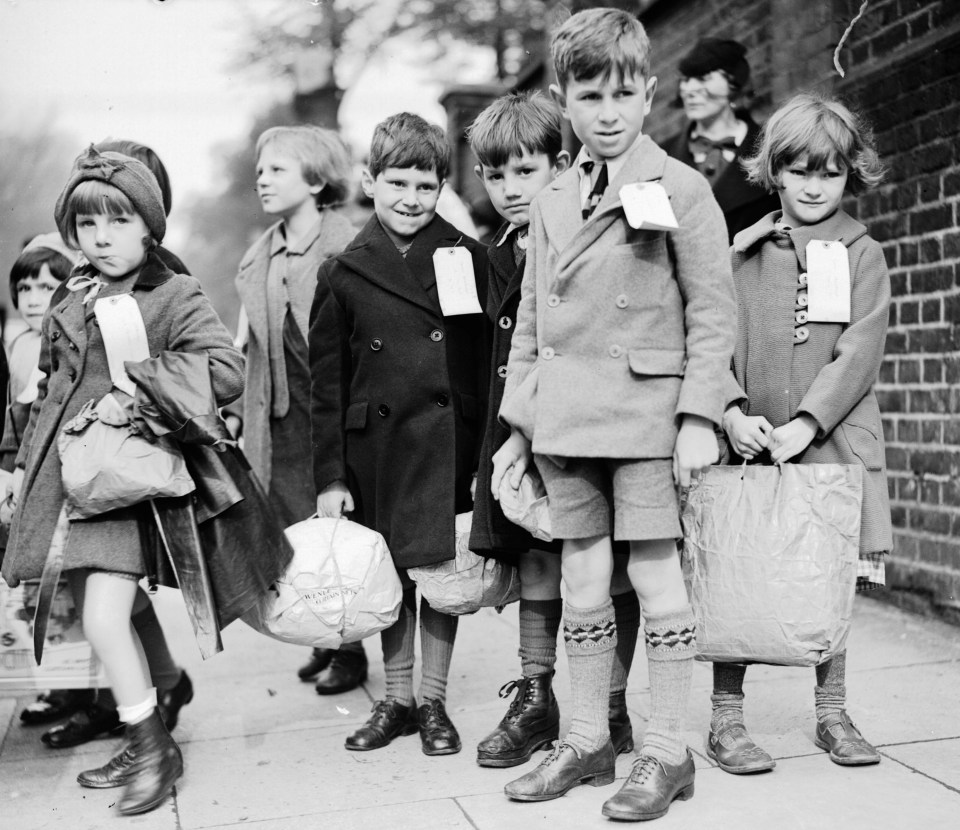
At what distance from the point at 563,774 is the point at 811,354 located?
4.12ft

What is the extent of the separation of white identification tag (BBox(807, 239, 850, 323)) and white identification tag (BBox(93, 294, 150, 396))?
178 cm

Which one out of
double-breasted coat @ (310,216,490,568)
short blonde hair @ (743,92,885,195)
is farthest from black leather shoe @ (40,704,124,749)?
short blonde hair @ (743,92,885,195)

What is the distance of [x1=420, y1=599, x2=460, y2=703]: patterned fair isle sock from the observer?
11.5 ft

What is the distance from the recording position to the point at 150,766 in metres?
3.09

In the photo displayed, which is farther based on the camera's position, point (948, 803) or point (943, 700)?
point (943, 700)

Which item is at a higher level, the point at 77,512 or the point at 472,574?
the point at 77,512

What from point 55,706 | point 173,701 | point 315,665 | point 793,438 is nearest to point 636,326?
point 793,438

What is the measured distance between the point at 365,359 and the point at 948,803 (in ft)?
6.21

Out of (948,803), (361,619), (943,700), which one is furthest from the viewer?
(943,700)

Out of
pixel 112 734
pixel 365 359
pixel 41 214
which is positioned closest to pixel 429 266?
pixel 365 359

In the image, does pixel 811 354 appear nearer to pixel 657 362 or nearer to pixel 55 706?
pixel 657 362

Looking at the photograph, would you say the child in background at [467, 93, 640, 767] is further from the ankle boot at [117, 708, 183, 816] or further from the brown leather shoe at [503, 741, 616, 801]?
the ankle boot at [117, 708, 183, 816]

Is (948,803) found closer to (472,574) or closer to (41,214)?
(472,574)

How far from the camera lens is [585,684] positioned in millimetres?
3008
